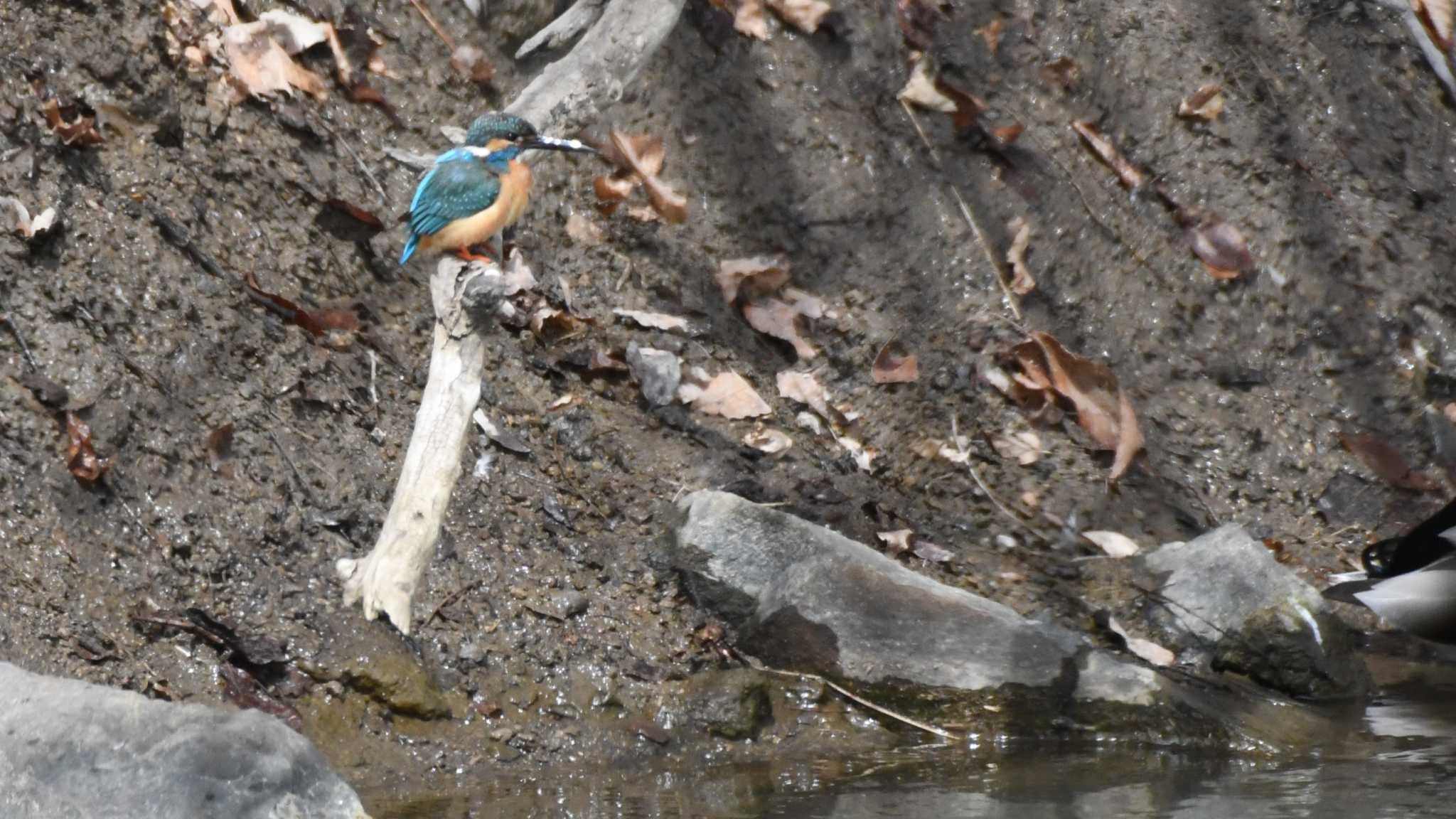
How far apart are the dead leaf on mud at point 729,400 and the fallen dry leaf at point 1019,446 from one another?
3.21 feet

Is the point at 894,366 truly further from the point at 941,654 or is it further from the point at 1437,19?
the point at 1437,19

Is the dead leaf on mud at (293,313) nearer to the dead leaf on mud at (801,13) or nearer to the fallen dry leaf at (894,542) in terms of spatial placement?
the fallen dry leaf at (894,542)

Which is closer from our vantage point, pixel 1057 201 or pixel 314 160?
pixel 314 160

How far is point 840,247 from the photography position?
6.53 meters

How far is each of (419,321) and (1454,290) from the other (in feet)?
Result: 15.8

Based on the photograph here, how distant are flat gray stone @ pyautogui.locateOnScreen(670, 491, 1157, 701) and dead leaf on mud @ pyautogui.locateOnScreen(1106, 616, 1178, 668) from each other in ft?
1.83

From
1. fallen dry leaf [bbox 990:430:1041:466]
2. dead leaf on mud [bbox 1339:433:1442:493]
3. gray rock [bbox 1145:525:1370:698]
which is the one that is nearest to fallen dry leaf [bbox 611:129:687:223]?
fallen dry leaf [bbox 990:430:1041:466]

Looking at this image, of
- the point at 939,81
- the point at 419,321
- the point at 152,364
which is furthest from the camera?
the point at 939,81

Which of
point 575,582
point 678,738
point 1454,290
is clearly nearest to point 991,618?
point 678,738

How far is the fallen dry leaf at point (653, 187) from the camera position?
6.35m

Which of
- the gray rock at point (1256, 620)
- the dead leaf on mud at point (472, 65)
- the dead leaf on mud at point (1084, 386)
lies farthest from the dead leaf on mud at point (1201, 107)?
the dead leaf on mud at point (472, 65)

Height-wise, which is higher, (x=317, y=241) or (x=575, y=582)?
(x=317, y=241)

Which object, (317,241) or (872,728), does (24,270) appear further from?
(872,728)

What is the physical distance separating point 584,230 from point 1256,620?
3017mm
